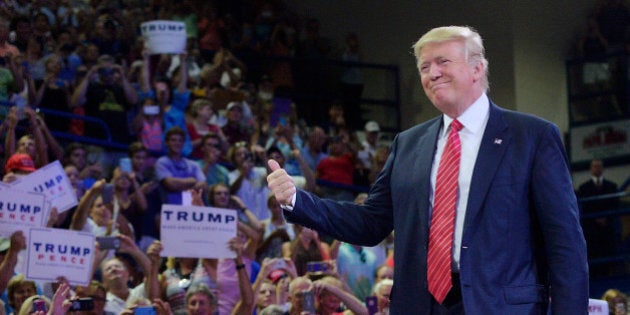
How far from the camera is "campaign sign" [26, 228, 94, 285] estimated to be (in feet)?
19.3

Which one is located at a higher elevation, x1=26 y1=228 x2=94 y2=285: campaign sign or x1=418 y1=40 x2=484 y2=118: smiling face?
x1=418 y1=40 x2=484 y2=118: smiling face

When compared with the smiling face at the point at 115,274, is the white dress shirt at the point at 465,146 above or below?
above

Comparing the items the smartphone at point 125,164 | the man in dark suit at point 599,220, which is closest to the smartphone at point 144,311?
the smartphone at point 125,164

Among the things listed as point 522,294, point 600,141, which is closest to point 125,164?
point 600,141

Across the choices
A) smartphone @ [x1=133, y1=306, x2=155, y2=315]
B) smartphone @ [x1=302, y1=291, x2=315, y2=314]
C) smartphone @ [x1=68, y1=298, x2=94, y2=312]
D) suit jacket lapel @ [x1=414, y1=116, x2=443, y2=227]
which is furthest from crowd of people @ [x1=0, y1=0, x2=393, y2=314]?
suit jacket lapel @ [x1=414, y1=116, x2=443, y2=227]

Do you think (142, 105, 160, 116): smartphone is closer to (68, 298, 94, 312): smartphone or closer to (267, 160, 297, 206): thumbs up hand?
(68, 298, 94, 312): smartphone

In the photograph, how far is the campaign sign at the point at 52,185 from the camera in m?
6.59

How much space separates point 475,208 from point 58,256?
11.8 feet

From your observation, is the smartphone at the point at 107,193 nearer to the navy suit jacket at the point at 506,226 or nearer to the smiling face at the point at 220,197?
the smiling face at the point at 220,197

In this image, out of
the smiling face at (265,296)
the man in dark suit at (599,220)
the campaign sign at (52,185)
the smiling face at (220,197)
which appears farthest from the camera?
the man in dark suit at (599,220)

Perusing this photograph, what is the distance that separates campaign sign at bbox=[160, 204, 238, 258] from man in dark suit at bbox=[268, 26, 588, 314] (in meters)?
3.64

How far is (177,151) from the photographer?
8141mm

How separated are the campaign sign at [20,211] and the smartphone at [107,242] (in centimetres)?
32

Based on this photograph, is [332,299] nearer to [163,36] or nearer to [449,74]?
[449,74]
